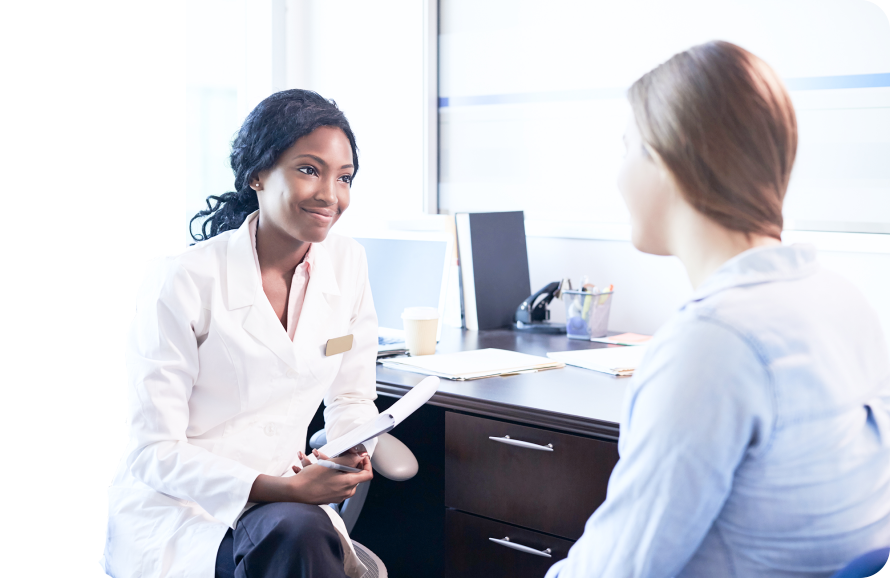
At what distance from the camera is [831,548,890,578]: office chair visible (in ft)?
2.27

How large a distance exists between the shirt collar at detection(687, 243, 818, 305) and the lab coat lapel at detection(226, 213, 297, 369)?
2.68 ft

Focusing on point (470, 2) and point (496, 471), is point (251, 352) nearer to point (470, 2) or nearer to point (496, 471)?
point (496, 471)

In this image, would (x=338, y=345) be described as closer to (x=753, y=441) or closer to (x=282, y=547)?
(x=282, y=547)

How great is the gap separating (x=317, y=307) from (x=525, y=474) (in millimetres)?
502

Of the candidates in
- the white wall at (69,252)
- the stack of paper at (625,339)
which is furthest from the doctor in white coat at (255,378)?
the stack of paper at (625,339)

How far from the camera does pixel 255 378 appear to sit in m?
1.32

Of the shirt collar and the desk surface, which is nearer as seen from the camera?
the shirt collar

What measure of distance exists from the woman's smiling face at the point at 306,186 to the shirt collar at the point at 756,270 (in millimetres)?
813

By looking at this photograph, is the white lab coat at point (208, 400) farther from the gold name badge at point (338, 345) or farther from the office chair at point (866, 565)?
the office chair at point (866, 565)

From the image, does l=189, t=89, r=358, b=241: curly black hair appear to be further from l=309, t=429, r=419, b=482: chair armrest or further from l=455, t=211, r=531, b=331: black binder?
l=455, t=211, r=531, b=331: black binder

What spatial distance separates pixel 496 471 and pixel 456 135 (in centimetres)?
144

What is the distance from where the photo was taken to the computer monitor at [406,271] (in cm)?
201

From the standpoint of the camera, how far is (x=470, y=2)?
8.05 ft

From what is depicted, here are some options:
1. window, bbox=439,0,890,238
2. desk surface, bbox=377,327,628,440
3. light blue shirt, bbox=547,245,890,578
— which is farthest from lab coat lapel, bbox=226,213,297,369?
window, bbox=439,0,890,238
